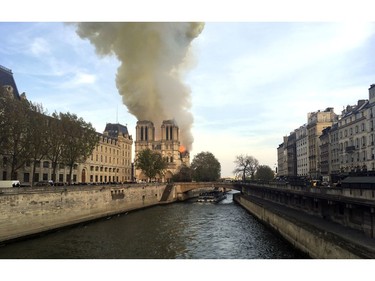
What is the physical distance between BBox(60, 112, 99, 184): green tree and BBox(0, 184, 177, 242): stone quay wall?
700cm

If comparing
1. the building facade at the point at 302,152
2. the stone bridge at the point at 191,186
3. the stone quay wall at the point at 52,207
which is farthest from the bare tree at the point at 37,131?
the building facade at the point at 302,152

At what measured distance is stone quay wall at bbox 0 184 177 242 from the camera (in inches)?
1524

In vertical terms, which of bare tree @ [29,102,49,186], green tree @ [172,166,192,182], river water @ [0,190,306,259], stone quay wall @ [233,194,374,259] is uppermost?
bare tree @ [29,102,49,186]

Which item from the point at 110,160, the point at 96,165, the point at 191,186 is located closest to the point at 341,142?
the point at 191,186

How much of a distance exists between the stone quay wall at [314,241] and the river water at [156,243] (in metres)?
0.97

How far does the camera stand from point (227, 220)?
5978cm

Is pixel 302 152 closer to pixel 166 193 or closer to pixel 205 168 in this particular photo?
pixel 166 193

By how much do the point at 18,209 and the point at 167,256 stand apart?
18456 millimetres

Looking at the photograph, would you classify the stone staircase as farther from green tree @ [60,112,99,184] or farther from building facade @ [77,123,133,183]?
green tree @ [60,112,99,184]

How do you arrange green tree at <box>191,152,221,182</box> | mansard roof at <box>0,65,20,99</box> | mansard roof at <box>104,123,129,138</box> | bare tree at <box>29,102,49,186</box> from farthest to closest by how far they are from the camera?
green tree at <box>191,152,221,182</box> < mansard roof at <box>104,123,129,138</box> < mansard roof at <box>0,65,20,99</box> < bare tree at <box>29,102,49,186</box>

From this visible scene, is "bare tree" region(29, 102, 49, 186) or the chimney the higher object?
the chimney

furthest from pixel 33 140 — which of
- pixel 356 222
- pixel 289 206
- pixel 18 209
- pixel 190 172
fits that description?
pixel 190 172

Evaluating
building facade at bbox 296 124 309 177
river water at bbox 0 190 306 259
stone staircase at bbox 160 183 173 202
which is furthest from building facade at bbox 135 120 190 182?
river water at bbox 0 190 306 259

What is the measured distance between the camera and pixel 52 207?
47.1m
